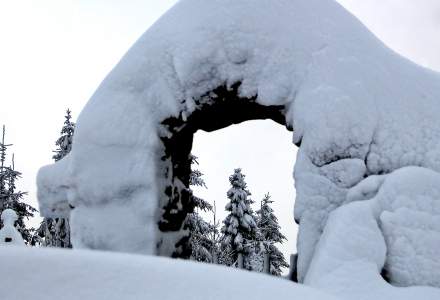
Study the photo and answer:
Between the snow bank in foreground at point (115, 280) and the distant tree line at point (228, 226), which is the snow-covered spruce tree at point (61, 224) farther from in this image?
the snow bank in foreground at point (115, 280)

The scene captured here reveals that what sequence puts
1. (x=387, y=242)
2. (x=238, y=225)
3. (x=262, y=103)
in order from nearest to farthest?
(x=387, y=242) < (x=262, y=103) < (x=238, y=225)

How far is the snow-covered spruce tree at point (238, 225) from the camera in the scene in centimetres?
2442

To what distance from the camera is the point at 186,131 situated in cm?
934

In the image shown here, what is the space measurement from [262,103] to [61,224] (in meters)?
16.9

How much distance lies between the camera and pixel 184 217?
966 cm

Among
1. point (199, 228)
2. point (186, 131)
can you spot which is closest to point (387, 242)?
point (186, 131)

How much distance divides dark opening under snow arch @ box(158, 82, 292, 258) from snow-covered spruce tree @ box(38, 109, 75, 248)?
556 inches

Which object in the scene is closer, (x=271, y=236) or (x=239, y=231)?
(x=239, y=231)

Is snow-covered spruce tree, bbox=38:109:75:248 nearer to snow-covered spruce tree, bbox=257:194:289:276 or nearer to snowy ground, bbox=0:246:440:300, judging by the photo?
snow-covered spruce tree, bbox=257:194:289:276

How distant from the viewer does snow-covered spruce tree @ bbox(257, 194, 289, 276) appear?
27125 mm

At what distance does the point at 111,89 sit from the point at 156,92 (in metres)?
0.88

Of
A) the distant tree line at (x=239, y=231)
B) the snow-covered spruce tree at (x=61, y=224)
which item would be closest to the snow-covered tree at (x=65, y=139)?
the snow-covered spruce tree at (x=61, y=224)

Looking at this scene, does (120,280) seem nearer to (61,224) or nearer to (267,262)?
(61,224)

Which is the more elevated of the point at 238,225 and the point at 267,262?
the point at 238,225
